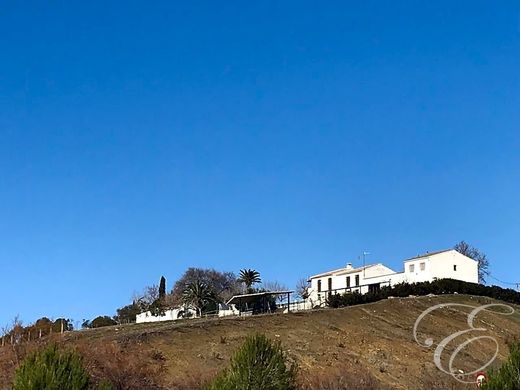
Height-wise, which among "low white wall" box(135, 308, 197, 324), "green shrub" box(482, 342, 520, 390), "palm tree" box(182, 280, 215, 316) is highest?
"palm tree" box(182, 280, 215, 316)

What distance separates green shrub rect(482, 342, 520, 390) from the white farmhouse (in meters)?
55.3

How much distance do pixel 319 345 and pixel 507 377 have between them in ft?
95.3

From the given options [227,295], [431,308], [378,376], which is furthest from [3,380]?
[227,295]

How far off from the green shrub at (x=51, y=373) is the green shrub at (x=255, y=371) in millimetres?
3265

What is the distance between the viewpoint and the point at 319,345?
44.7 metres

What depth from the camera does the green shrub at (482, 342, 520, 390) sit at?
52.2ft

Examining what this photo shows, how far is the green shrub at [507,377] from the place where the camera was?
15906 mm

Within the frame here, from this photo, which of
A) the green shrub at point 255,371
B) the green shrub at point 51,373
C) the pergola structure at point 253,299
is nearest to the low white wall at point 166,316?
the pergola structure at point 253,299

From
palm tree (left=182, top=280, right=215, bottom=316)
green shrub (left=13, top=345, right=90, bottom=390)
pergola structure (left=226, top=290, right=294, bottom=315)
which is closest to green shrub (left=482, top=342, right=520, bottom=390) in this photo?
green shrub (left=13, top=345, right=90, bottom=390)

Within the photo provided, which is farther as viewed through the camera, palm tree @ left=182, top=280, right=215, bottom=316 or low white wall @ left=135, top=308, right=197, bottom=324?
palm tree @ left=182, top=280, right=215, bottom=316

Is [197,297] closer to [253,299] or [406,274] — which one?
[253,299]

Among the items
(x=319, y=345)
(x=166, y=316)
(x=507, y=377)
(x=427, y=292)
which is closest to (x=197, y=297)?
(x=166, y=316)

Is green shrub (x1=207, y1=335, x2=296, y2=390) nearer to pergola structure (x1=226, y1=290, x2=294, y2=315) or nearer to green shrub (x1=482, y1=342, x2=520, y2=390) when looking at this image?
green shrub (x1=482, y1=342, x2=520, y2=390)

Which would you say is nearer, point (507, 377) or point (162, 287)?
point (507, 377)
